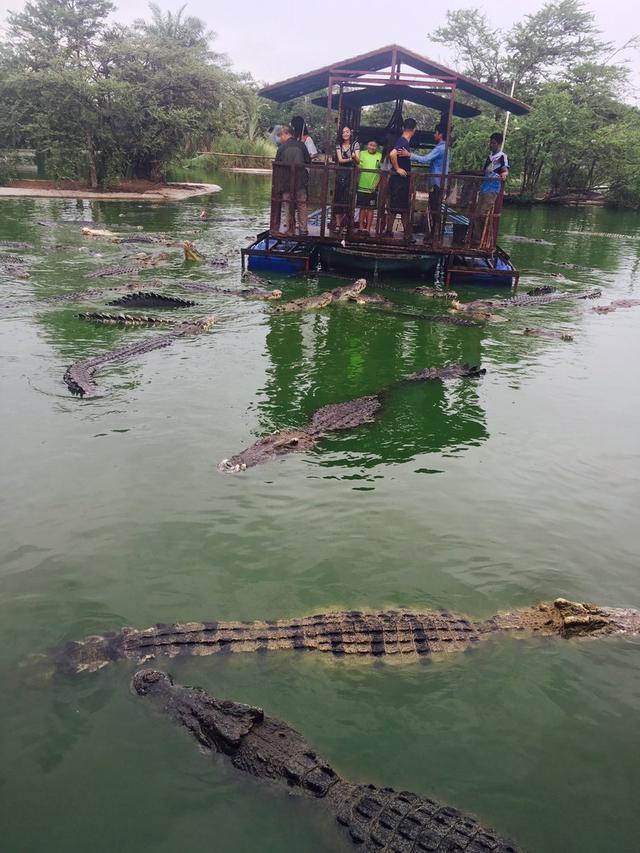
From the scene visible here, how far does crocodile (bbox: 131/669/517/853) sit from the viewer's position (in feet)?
8.59

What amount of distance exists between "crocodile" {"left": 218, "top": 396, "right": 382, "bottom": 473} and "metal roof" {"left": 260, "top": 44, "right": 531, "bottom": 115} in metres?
7.75

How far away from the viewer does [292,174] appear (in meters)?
12.2

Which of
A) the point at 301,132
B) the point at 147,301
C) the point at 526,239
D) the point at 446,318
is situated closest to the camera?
the point at 147,301

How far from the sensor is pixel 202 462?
6004mm

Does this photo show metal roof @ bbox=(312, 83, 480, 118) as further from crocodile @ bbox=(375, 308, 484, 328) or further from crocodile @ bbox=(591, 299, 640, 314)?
crocodile @ bbox=(591, 299, 640, 314)

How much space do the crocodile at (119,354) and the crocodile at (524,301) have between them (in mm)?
5150

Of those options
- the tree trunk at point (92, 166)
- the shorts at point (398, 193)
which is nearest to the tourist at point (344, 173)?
the shorts at point (398, 193)

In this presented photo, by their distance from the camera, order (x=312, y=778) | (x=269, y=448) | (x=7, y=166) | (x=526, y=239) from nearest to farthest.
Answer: (x=312, y=778) → (x=269, y=448) → (x=526, y=239) → (x=7, y=166)

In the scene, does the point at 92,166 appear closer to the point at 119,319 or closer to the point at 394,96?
the point at 394,96

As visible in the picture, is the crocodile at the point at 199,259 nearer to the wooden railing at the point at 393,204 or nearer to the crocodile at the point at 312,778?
the wooden railing at the point at 393,204

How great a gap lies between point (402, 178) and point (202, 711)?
10.9 m

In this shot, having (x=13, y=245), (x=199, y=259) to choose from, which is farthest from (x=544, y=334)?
(x=13, y=245)

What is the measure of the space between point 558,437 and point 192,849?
5627 millimetres

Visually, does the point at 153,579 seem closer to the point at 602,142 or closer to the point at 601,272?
the point at 601,272
